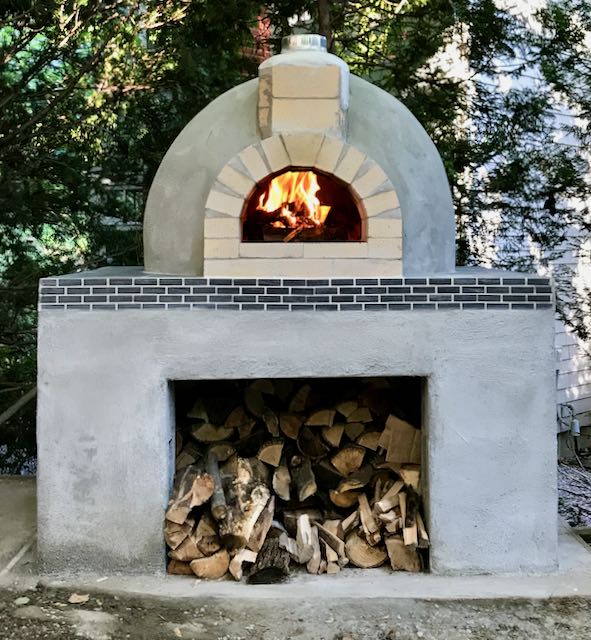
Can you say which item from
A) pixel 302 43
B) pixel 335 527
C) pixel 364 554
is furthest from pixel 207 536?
pixel 302 43

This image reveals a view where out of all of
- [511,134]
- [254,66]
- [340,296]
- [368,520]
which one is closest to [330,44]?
[254,66]

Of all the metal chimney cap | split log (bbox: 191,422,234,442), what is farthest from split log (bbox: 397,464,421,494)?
the metal chimney cap

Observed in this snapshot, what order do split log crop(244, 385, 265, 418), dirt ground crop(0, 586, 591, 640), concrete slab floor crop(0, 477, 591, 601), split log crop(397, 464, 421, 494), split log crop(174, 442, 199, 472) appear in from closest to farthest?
dirt ground crop(0, 586, 591, 640) < concrete slab floor crop(0, 477, 591, 601) < split log crop(397, 464, 421, 494) < split log crop(174, 442, 199, 472) < split log crop(244, 385, 265, 418)

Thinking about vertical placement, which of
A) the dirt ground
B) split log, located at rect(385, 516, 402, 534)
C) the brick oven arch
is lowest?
the dirt ground

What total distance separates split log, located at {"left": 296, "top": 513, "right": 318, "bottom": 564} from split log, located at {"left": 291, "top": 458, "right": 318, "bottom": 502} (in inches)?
5.3

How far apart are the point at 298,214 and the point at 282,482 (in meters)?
1.50

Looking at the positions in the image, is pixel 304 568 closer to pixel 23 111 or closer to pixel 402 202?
pixel 402 202

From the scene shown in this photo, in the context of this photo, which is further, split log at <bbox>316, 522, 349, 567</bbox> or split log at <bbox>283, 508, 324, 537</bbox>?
split log at <bbox>283, 508, 324, 537</bbox>

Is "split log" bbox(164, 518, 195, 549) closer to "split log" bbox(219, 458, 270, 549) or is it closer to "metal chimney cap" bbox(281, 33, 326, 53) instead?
"split log" bbox(219, 458, 270, 549)

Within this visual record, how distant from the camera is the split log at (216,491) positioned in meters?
Answer: 3.92

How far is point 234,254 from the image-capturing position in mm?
3877

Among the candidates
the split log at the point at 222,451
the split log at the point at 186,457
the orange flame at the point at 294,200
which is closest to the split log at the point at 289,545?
the split log at the point at 222,451

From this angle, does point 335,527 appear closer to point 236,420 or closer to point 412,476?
point 412,476

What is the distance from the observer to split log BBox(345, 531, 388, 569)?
13.2 feet
